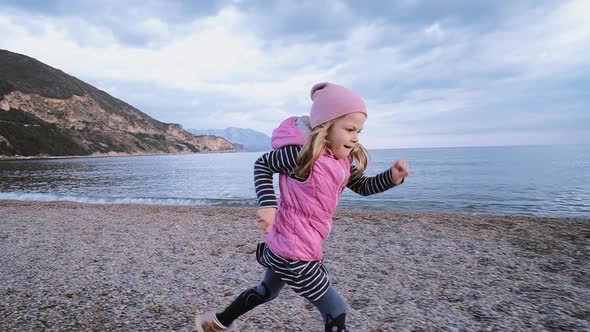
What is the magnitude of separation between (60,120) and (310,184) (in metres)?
142

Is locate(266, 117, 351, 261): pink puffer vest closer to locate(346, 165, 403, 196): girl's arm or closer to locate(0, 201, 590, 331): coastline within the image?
locate(346, 165, 403, 196): girl's arm

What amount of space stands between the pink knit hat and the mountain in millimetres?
109983

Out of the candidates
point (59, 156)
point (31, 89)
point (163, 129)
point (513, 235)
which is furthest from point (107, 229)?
point (163, 129)

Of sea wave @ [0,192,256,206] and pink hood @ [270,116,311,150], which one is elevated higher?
pink hood @ [270,116,311,150]

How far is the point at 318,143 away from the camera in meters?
2.13

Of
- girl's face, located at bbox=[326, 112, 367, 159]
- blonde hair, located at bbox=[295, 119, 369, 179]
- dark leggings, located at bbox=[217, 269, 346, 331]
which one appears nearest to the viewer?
blonde hair, located at bbox=[295, 119, 369, 179]

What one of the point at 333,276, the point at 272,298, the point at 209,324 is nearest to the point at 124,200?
the point at 333,276

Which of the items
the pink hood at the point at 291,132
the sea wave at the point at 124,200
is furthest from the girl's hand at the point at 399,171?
the sea wave at the point at 124,200

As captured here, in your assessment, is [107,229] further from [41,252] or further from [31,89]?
[31,89]

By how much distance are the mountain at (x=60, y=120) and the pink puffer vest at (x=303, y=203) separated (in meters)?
110

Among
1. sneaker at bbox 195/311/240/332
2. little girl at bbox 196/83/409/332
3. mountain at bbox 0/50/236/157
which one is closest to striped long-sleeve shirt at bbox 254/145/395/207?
little girl at bbox 196/83/409/332

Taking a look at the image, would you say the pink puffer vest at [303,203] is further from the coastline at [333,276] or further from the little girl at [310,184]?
the coastline at [333,276]

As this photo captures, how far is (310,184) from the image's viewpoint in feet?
7.32

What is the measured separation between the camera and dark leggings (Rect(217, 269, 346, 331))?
2.34 meters
